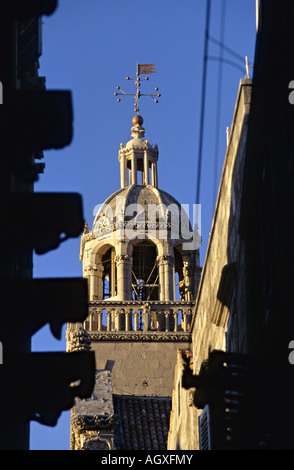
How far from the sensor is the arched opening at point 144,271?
41250mm

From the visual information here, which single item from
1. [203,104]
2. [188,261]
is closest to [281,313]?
[203,104]

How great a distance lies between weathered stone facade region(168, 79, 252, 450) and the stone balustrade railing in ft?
53.8

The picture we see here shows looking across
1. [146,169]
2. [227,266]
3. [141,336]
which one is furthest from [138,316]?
[227,266]

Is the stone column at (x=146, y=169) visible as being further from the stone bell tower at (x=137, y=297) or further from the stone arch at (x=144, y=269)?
the stone arch at (x=144, y=269)

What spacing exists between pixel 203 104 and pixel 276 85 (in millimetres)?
1799

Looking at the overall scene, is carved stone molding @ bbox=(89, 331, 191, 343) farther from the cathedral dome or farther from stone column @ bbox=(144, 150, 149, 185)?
stone column @ bbox=(144, 150, 149, 185)

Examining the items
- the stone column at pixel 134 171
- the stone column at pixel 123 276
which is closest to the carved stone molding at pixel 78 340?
the stone column at pixel 123 276

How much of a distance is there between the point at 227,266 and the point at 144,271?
26.1 metres

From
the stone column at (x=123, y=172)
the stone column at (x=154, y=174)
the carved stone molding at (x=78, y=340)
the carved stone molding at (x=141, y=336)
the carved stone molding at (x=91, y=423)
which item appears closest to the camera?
the carved stone molding at (x=91, y=423)

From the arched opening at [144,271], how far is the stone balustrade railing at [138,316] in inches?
105

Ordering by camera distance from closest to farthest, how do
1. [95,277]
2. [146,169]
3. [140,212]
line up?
[95,277] < [140,212] < [146,169]

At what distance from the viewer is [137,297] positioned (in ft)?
135

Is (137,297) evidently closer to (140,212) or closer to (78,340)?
(140,212)
